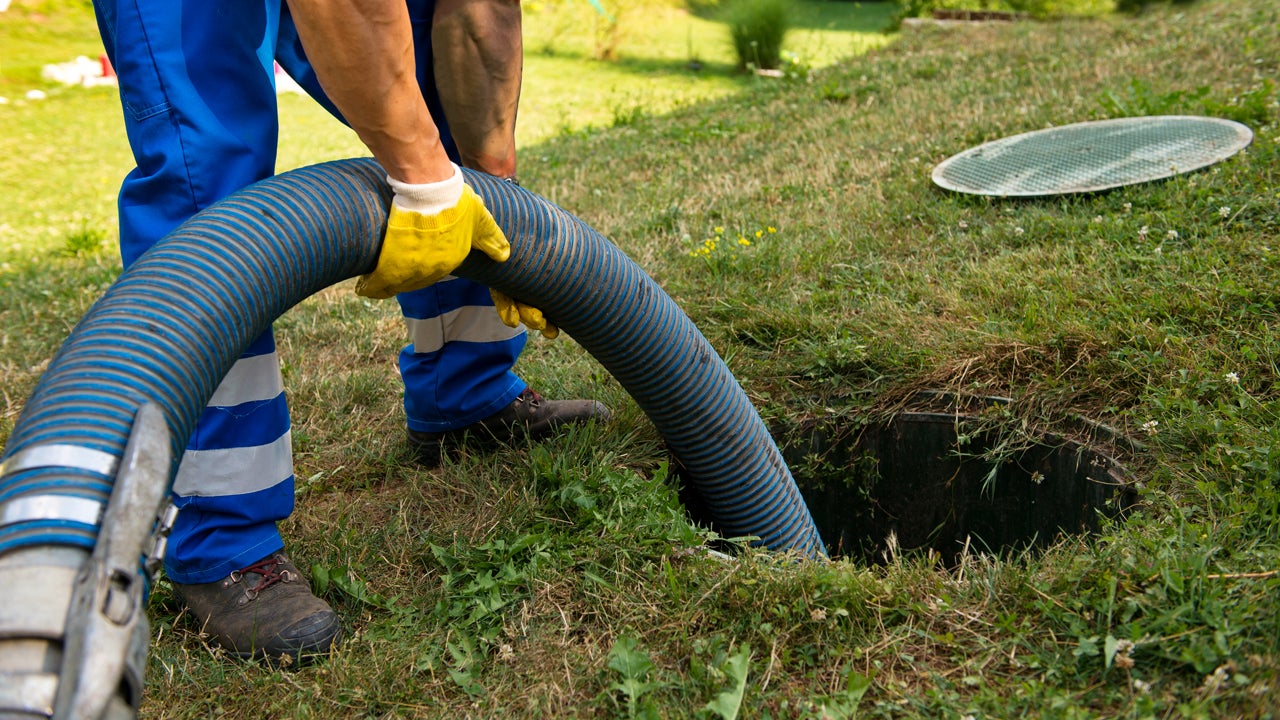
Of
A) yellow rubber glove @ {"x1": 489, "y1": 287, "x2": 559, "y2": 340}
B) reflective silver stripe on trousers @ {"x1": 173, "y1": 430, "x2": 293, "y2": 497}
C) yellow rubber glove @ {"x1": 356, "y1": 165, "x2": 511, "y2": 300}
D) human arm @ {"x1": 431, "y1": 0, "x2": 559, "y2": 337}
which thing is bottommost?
reflective silver stripe on trousers @ {"x1": 173, "y1": 430, "x2": 293, "y2": 497}

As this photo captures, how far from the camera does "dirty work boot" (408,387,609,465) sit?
2.52 m

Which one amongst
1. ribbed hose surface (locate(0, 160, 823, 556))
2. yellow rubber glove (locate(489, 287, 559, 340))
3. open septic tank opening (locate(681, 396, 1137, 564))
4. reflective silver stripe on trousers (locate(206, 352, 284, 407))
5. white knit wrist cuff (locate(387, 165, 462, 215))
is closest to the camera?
ribbed hose surface (locate(0, 160, 823, 556))

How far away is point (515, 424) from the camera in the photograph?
2533mm

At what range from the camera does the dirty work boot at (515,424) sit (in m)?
2.52

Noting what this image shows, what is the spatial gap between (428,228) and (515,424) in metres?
0.87

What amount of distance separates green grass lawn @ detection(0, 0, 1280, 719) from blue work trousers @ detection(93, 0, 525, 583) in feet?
0.63

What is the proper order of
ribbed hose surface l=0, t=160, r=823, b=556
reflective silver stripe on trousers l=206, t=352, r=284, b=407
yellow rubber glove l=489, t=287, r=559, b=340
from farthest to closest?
yellow rubber glove l=489, t=287, r=559, b=340, reflective silver stripe on trousers l=206, t=352, r=284, b=407, ribbed hose surface l=0, t=160, r=823, b=556

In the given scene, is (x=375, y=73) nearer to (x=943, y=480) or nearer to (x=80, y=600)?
(x=80, y=600)

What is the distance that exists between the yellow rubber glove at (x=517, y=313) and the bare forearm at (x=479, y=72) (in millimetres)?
390

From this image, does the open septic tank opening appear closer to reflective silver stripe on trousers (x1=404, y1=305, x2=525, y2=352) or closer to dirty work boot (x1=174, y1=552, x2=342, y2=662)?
reflective silver stripe on trousers (x1=404, y1=305, x2=525, y2=352)

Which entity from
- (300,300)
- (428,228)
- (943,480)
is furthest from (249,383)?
(943,480)

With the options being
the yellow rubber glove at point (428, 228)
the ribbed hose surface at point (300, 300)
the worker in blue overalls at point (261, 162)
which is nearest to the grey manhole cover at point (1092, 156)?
the ribbed hose surface at point (300, 300)

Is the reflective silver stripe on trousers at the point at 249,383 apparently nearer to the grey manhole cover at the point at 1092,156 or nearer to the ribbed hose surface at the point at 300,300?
the ribbed hose surface at the point at 300,300

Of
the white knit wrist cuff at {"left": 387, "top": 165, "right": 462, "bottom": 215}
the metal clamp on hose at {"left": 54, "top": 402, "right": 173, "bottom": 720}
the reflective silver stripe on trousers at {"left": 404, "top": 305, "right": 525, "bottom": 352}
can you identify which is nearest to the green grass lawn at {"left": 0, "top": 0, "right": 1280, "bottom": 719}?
the reflective silver stripe on trousers at {"left": 404, "top": 305, "right": 525, "bottom": 352}
